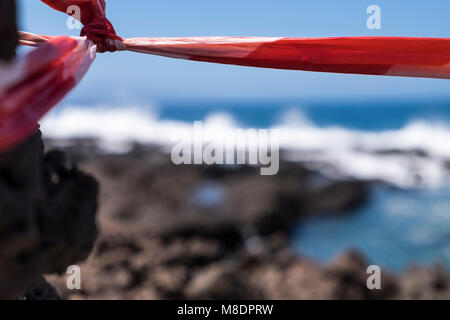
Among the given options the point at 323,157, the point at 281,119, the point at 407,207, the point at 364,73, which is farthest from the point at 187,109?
the point at 364,73

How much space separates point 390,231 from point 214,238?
14.0 ft

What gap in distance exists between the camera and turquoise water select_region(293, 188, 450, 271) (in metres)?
7.75

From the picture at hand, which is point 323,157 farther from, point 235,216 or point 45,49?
point 45,49

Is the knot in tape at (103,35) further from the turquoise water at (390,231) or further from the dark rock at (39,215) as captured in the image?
the turquoise water at (390,231)

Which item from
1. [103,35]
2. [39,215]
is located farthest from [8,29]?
[103,35]

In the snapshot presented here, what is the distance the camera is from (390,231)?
29.9ft

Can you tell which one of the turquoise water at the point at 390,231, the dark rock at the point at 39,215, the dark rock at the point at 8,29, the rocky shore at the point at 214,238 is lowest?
the turquoise water at the point at 390,231

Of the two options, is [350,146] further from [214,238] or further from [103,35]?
[103,35]

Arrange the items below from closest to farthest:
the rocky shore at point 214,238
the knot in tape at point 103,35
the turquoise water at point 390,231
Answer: the knot in tape at point 103,35
the rocky shore at point 214,238
the turquoise water at point 390,231

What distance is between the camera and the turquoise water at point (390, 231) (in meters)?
7.75

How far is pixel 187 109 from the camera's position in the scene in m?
26.5

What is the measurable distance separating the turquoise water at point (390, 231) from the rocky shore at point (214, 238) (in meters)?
0.31

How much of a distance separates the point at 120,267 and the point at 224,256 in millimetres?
1620

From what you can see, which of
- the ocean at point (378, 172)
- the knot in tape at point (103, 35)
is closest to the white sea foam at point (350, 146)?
the ocean at point (378, 172)
